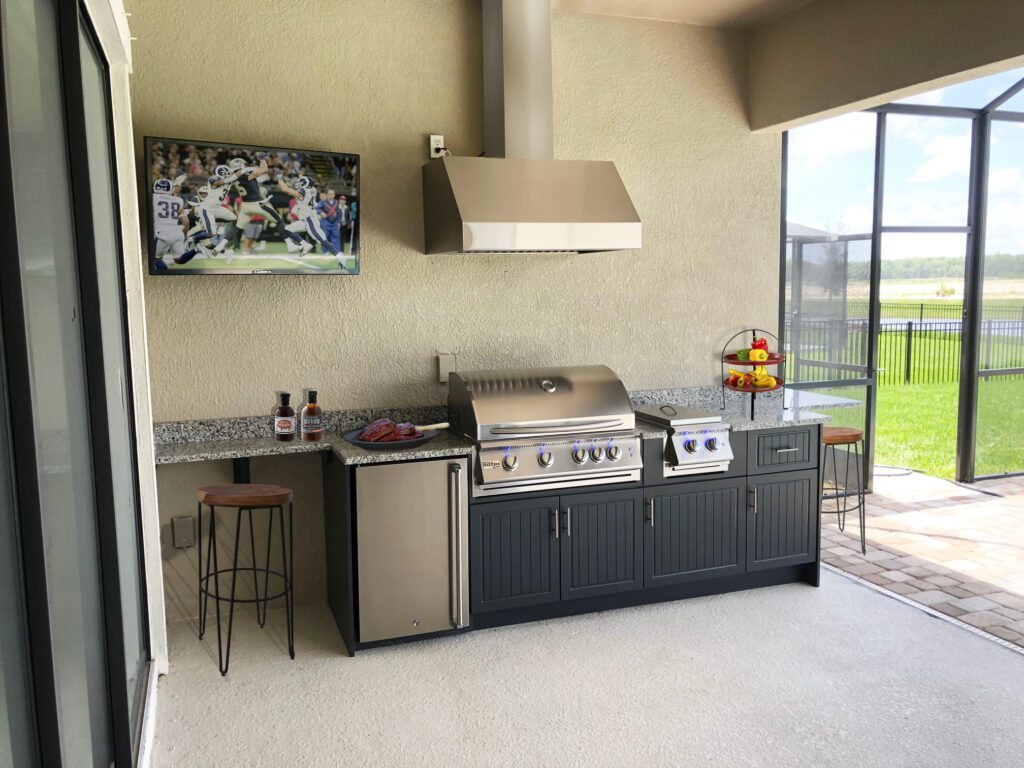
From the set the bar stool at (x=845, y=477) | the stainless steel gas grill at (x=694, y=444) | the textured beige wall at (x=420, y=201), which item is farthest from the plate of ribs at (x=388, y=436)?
the bar stool at (x=845, y=477)

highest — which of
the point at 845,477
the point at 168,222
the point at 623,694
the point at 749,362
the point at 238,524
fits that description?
the point at 168,222

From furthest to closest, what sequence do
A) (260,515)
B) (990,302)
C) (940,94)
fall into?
(990,302)
(940,94)
(260,515)

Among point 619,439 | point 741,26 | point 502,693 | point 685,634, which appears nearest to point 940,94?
point 741,26

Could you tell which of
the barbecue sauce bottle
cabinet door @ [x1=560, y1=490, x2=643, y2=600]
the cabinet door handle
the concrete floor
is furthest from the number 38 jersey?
cabinet door @ [x1=560, y1=490, x2=643, y2=600]

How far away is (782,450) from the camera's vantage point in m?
3.85

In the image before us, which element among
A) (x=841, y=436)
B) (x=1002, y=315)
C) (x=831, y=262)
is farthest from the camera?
(x=1002, y=315)

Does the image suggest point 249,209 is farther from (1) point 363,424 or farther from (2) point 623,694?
(2) point 623,694

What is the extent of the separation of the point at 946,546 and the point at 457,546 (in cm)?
273

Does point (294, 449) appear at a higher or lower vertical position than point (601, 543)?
higher

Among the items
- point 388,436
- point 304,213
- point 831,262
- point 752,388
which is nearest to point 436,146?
point 304,213

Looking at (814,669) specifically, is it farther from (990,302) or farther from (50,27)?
(990,302)

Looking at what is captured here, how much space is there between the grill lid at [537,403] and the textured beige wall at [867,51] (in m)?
1.64

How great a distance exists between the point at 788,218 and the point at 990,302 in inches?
71.5

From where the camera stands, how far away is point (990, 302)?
5.64 metres
